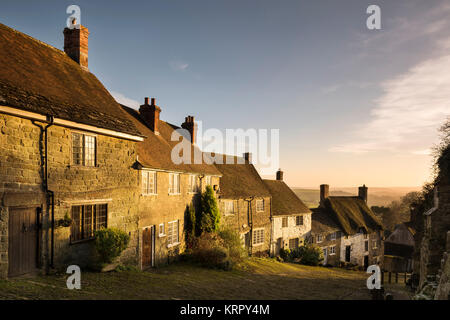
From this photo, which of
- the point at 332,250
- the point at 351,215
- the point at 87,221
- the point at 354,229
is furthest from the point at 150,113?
the point at 351,215

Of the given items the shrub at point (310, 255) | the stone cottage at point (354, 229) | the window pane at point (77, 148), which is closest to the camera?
the window pane at point (77, 148)

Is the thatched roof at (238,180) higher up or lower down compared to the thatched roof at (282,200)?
higher up

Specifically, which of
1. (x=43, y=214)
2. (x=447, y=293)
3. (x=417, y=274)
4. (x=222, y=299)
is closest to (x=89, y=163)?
(x=43, y=214)

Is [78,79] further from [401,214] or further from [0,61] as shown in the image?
[401,214]

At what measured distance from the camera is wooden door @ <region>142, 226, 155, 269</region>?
1703cm

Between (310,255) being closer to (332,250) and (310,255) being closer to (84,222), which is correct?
(332,250)

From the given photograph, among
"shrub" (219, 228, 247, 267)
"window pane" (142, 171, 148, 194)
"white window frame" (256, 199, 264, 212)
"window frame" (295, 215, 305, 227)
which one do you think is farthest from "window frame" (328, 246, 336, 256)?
"window pane" (142, 171, 148, 194)

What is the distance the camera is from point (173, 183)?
66.6 feet

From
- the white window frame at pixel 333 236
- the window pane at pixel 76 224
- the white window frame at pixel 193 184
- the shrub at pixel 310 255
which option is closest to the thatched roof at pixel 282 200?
the shrub at pixel 310 255

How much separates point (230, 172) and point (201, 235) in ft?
34.9

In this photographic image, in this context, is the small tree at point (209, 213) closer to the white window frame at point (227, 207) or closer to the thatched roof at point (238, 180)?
the thatched roof at point (238, 180)

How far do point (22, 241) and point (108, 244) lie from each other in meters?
3.48

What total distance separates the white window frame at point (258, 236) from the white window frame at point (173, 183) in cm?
1194

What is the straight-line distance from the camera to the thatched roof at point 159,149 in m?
17.8
